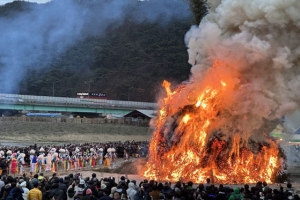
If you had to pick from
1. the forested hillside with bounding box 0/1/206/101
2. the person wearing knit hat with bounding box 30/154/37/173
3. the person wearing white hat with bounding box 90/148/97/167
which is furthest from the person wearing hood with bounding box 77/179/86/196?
the forested hillside with bounding box 0/1/206/101

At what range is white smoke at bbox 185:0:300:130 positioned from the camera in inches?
1006

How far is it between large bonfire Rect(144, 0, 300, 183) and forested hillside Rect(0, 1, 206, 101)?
2691 inches

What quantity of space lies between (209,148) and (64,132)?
4267cm

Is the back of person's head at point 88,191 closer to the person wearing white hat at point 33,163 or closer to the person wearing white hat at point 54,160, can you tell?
the person wearing white hat at point 33,163

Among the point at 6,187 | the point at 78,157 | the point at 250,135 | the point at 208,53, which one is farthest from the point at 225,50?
the point at 6,187

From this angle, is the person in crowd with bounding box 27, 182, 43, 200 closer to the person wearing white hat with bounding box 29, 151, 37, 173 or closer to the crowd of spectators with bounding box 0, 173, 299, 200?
the crowd of spectators with bounding box 0, 173, 299, 200

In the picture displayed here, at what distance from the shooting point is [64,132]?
67.4 metres

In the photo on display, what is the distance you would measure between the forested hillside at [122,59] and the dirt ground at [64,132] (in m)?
26.3

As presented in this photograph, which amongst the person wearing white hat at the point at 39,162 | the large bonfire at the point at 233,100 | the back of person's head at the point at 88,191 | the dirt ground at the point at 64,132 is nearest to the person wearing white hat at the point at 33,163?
the person wearing white hat at the point at 39,162

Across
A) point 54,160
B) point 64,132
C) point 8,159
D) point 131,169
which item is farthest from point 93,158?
point 64,132

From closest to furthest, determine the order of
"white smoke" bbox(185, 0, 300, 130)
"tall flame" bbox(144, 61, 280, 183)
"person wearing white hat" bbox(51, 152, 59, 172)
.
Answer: "white smoke" bbox(185, 0, 300, 130)
"tall flame" bbox(144, 61, 280, 183)
"person wearing white hat" bbox(51, 152, 59, 172)

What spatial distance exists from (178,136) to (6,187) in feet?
49.0

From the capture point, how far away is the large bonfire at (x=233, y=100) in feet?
85.5

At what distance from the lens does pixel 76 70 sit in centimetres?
10806
